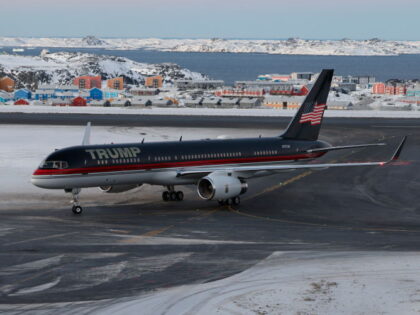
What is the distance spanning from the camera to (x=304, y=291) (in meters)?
30.7

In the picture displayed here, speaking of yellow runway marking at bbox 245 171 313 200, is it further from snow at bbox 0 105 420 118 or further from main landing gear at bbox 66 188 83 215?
snow at bbox 0 105 420 118

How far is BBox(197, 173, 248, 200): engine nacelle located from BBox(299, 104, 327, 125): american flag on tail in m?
11.2

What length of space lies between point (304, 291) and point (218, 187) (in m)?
19.3

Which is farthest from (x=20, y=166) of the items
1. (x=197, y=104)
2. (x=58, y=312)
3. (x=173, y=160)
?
(x=197, y=104)

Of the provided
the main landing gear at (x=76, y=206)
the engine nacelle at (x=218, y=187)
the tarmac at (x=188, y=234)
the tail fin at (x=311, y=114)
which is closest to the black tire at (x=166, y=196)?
the tarmac at (x=188, y=234)

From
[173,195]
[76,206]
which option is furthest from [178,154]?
[76,206]

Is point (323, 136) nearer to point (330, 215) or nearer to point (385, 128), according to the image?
point (385, 128)

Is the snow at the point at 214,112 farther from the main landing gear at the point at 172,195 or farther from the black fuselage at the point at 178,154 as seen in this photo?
the main landing gear at the point at 172,195

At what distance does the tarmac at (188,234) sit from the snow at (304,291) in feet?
4.56

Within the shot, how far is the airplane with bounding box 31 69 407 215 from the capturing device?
47.9 metres

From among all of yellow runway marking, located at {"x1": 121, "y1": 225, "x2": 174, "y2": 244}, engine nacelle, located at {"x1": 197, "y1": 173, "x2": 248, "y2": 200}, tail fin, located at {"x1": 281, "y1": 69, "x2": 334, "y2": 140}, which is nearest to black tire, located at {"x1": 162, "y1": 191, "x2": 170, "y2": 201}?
engine nacelle, located at {"x1": 197, "y1": 173, "x2": 248, "y2": 200}

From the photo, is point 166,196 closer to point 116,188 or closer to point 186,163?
point 186,163

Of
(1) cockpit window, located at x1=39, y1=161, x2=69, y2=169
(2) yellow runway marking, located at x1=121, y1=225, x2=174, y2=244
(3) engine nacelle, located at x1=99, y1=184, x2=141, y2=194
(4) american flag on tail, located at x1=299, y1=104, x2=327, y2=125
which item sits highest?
(4) american flag on tail, located at x1=299, y1=104, x2=327, y2=125

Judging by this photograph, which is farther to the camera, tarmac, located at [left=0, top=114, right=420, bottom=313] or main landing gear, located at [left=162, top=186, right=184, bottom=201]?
main landing gear, located at [left=162, top=186, right=184, bottom=201]
